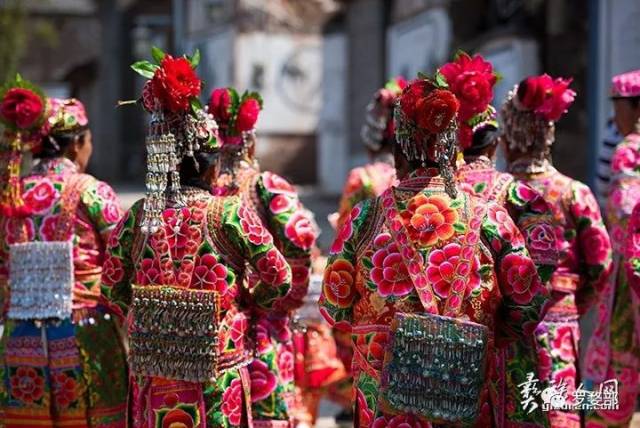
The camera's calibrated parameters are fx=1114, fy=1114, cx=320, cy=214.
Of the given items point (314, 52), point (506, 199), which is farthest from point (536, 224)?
point (314, 52)

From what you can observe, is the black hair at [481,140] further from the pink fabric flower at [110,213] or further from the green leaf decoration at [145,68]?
the pink fabric flower at [110,213]

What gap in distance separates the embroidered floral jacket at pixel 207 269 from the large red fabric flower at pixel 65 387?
946mm

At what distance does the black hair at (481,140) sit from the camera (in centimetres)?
501

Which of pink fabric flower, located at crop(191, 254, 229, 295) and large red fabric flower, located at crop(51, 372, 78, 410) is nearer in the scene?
pink fabric flower, located at crop(191, 254, 229, 295)

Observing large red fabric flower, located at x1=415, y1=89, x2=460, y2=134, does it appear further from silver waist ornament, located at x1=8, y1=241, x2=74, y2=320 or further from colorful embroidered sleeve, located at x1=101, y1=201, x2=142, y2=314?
silver waist ornament, located at x1=8, y1=241, x2=74, y2=320

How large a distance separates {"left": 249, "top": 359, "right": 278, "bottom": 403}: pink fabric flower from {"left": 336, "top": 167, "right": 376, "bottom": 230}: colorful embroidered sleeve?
1.70 metres

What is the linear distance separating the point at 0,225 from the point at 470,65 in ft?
8.26

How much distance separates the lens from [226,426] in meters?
4.22

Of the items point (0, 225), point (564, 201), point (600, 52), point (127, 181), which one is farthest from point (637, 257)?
point (127, 181)

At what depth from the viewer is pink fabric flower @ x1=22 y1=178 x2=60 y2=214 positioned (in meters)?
5.23

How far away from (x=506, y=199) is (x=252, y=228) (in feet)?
3.94

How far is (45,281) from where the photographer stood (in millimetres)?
5203

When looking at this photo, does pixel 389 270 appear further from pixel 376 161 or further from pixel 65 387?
pixel 376 161

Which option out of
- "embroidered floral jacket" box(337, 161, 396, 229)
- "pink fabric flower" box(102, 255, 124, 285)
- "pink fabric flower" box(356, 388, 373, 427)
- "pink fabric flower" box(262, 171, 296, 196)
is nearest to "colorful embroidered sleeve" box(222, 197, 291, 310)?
"pink fabric flower" box(102, 255, 124, 285)
